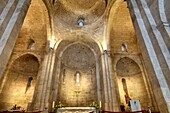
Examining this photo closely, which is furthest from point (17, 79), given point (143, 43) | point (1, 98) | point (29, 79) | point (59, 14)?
point (143, 43)

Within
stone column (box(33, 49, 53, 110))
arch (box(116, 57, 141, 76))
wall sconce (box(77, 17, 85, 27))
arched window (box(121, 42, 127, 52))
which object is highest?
wall sconce (box(77, 17, 85, 27))

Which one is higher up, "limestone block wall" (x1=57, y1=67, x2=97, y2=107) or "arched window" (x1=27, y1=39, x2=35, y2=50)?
"arched window" (x1=27, y1=39, x2=35, y2=50)

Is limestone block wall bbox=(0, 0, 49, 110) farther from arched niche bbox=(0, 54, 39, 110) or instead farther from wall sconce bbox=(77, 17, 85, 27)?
wall sconce bbox=(77, 17, 85, 27)

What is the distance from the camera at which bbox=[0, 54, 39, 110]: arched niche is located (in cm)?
1130

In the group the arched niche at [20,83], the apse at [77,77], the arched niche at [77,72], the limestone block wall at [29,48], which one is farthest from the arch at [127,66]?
the arched niche at [20,83]

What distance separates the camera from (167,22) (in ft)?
16.9

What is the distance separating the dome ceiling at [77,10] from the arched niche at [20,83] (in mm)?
5735

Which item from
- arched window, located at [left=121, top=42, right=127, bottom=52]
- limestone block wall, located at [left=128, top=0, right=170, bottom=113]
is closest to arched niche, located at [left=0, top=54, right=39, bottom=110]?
limestone block wall, located at [left=128, top=0, right=170, bottom=113]

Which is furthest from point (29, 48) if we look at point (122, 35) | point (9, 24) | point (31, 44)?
point (122, 35)

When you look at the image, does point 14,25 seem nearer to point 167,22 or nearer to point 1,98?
point 167,22

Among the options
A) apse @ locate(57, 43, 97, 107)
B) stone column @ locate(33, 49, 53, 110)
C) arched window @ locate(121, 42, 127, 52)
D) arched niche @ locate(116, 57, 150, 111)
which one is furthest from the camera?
arched window @ locate(121, 42, 127, 52)

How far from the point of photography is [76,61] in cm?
1508

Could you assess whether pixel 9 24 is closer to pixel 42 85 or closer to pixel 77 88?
pixel 42 85

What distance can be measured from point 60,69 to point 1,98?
5.85m
